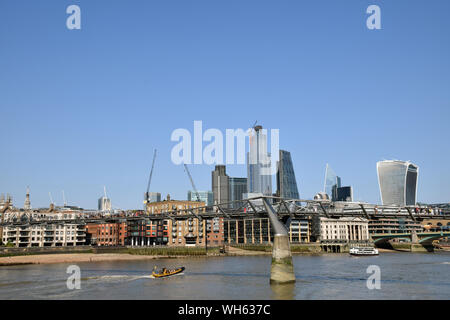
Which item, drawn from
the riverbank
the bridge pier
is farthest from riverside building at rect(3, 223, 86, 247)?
the bridge pier

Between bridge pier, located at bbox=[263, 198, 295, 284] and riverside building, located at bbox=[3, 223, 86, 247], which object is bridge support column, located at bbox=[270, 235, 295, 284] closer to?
bridge pier, located at bbox=[263, 198, 295, 284]

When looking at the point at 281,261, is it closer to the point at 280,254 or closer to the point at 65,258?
the point at 280,254

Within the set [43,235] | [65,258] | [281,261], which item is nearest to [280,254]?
[281,261]

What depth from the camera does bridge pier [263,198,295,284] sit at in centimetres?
5791

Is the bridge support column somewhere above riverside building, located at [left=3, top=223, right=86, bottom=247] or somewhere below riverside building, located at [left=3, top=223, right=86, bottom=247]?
above

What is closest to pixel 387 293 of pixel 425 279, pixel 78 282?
pixel 425 279

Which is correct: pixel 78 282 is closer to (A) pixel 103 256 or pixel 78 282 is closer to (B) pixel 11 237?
(A) pixel 103 256

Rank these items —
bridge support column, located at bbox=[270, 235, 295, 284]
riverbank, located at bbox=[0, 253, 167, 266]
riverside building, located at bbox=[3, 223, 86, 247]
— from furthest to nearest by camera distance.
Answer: riverside building, located at bbox=[3, 223, 86, 247] < riverbank, located at bbox=[0, 253, 167, 266] < bridge support column, located at bbox=[270, 235, 295, 284]

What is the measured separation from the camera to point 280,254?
5788cm

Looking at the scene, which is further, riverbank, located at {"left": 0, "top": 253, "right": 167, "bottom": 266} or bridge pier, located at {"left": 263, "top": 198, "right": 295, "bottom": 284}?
riverbank, located at {"left": 0, "top": 253, "right": 167, "bottom": 266}

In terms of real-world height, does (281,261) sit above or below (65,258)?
above

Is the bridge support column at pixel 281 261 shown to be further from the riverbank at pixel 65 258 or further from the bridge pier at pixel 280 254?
the riverbank at pixel 65 258
